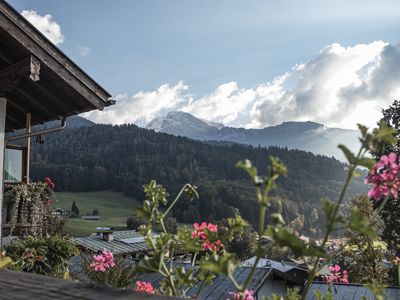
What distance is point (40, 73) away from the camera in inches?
244

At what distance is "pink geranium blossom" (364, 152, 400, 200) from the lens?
4.04ft

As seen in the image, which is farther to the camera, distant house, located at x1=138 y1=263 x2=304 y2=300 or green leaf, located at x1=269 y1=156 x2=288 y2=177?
distant house, located at x1=138 y1=263 x2=304 y2=300

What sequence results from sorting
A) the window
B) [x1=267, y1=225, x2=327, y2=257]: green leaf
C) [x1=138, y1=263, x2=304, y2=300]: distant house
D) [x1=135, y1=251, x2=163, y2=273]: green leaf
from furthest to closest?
[x1=138, y1=263, x2=304, y2=300]: distant house < the window < [x1=135, y1=251, x2=163, y2=273]: green leaf < [x1=267, y1=225, x2=327, y2=257]: green leaf

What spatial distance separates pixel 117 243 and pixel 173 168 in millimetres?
87698

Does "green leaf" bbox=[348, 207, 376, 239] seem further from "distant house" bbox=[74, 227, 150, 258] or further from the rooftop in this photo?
"distant house" bbox=[74, 227, 150, 258]

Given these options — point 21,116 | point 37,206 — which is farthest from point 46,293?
point 21,116

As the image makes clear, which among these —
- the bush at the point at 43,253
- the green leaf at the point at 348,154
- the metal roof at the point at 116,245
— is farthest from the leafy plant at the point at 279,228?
the metal roof at the point at 116,245

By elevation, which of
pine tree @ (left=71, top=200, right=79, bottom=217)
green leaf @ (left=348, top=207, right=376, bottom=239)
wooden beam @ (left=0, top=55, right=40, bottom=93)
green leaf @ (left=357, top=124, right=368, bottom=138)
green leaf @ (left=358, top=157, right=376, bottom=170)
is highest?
wooden beam @ (left=0, top=55, right=40, bottom=93)

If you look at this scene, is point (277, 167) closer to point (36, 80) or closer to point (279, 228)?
point (279, 228)

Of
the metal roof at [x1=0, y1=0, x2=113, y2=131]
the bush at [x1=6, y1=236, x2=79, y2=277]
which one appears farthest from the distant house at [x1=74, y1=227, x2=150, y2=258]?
the metal roof at [x1=0, y1=0, x2=113, y2=131]

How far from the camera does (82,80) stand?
6207 mm

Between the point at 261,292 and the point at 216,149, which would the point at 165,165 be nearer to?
the point at 216,149

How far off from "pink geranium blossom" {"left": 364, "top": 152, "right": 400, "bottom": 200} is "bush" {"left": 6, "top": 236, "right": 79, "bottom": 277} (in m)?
6.73

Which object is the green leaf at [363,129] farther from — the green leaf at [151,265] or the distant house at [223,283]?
the distant house at [223,283]
